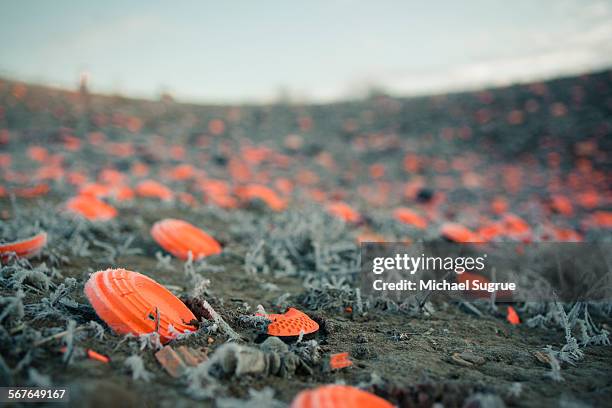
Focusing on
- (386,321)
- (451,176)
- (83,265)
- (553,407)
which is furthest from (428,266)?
(451,176)

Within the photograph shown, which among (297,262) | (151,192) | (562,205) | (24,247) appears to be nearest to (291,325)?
(297,262)

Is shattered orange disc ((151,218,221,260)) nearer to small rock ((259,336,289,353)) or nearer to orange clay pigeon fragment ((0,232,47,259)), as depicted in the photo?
orange clay pigeon fragment ((0,232,47,259))

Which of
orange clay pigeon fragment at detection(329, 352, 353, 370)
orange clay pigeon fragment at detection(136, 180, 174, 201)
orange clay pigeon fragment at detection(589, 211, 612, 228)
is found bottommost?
orange clay pigeon fragment at detection(589, 211, 612, 228)

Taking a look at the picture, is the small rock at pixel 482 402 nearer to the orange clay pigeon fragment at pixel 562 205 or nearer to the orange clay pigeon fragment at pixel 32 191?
the orange clay pigeon fragment at pixel 32 191

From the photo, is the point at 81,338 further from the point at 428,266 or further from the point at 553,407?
the point at 428,266

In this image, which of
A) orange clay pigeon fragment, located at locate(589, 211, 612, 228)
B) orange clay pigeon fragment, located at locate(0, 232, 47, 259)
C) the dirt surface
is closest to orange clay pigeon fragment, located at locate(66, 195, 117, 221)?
the dirt surface

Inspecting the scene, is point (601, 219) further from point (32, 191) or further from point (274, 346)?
point (32, 191)
